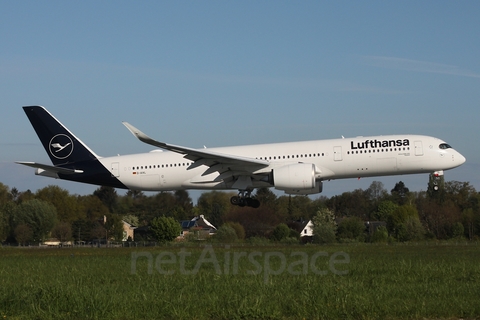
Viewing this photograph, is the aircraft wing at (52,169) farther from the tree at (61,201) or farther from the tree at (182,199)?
the tree at (61,201)

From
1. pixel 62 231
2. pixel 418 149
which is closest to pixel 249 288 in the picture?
pixel 418 149

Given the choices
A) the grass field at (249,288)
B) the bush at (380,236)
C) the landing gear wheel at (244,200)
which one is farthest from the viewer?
the bush at (380,236)

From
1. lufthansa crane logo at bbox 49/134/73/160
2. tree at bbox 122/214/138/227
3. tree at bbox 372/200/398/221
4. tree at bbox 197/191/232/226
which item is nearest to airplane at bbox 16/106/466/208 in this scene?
lufthansa crane logo at bbox 49/134/73/160

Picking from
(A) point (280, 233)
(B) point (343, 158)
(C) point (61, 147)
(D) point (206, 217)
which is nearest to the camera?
(B) point (343, 158)

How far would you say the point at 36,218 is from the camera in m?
56.5

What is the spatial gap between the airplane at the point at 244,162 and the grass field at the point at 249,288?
391 inches

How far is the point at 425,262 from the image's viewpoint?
22359mm

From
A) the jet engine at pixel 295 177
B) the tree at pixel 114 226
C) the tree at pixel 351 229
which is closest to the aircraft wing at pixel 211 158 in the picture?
the jet engine at pixel 295 177

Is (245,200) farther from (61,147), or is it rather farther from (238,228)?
(238,228)

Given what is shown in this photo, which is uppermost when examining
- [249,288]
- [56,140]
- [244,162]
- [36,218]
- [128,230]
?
[56,140]

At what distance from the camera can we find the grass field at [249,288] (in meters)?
13.4

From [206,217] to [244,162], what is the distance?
32.3 meters

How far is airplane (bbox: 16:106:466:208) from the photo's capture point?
34.7 metres

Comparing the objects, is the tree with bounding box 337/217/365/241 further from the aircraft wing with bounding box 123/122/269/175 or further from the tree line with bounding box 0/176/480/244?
the aircraft wing with bounding box 123/122/269/175
